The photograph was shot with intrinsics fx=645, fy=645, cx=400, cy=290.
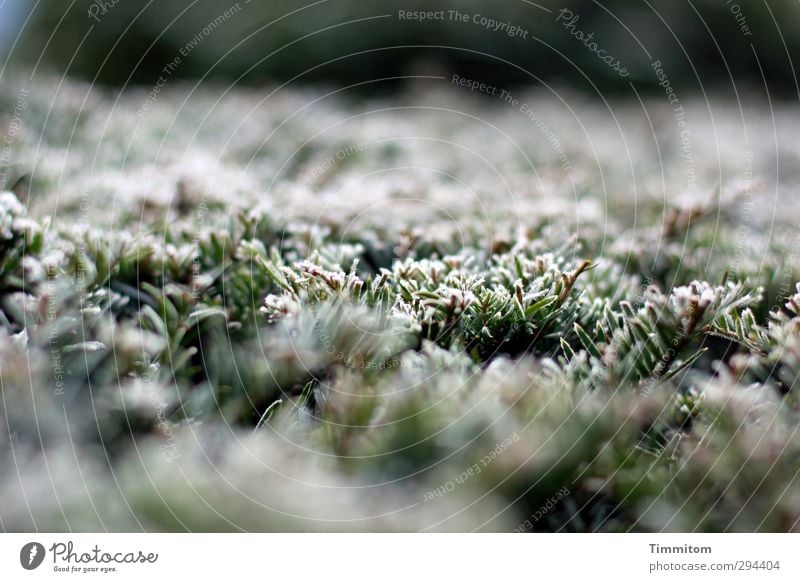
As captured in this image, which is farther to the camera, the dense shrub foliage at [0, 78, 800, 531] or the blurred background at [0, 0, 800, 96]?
the blurred background at [0, 0, 800, 96]

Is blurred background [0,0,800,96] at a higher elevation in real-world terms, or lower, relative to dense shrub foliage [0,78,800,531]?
higher

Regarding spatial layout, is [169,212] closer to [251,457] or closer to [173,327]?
[173,327]

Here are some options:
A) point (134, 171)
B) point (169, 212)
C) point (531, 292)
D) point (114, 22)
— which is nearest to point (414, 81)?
point (114, 22)

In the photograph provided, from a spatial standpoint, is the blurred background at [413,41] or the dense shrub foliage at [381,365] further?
the blurred background at [413,41]

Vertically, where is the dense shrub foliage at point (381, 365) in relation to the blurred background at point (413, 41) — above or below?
below
